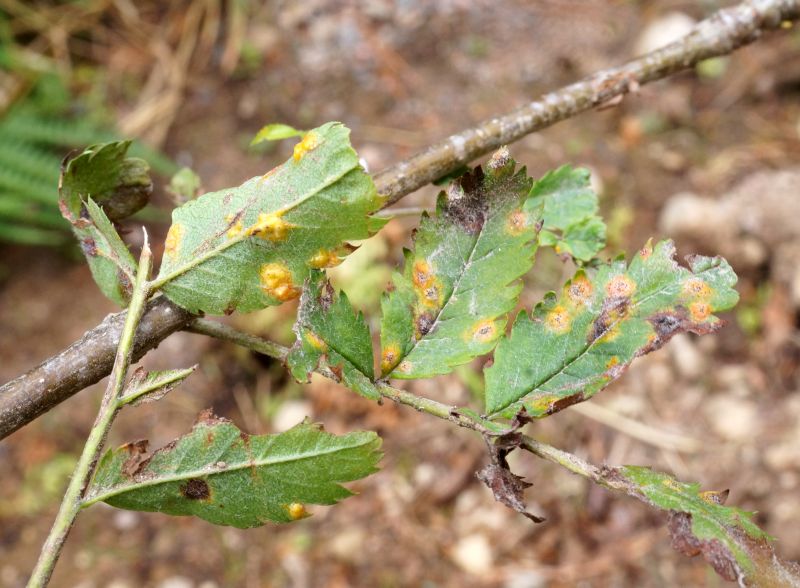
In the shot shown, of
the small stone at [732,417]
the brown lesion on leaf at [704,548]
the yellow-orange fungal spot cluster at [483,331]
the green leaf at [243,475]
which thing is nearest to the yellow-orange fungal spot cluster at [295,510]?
the green leaf at [243,475]

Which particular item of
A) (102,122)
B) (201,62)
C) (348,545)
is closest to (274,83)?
(201,62)

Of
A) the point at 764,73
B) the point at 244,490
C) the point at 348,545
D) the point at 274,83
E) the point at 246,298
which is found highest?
the point at 246,298

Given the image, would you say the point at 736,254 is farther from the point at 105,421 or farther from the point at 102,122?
the point at 102,122


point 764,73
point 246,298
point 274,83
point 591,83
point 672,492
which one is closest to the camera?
point 672,492

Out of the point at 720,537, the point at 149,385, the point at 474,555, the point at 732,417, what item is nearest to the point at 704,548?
the point at 720,537

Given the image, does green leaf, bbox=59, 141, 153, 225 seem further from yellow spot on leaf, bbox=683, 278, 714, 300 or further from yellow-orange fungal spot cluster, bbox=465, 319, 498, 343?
yellow spot on leaf, bbox=683, 278, 714, 300

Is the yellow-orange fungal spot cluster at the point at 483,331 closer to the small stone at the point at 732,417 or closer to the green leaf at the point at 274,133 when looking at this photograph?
the green leaf at the point at 274,133

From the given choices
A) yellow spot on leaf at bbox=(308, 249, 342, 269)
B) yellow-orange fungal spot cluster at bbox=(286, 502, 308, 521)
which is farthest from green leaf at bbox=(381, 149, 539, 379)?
yellow-orange fungal spot cluster at bbox=(286, 502, 308, 521)

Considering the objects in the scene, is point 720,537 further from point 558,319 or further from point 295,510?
point 295,510
